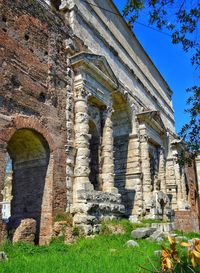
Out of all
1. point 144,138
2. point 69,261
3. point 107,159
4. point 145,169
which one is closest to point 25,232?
point 69,261

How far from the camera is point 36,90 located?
9.77m

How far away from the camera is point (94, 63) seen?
12102 millimetres

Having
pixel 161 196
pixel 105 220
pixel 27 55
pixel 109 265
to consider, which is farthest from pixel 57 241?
pixel 161 196

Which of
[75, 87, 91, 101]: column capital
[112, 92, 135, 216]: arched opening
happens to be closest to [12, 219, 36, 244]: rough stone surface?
[75, 87, 91, 101]: column capital

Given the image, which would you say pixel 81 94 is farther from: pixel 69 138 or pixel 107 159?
pixel 107 159

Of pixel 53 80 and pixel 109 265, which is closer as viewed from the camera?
pixel 109 265

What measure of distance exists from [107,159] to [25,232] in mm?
4823

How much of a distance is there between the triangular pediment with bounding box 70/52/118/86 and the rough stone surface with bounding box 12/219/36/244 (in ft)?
19.4

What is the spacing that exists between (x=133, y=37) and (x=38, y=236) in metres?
14.2

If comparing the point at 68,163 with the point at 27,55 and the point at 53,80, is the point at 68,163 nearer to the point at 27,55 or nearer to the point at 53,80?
the point at 53,80

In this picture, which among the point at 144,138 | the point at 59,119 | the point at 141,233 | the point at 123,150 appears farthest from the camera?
the point at 144,138

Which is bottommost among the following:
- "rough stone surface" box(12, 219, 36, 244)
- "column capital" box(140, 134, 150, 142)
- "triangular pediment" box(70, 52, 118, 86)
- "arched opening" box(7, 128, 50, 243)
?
"rough stone surface" box(12, 219, 36, 244)

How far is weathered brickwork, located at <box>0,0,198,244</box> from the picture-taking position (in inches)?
361

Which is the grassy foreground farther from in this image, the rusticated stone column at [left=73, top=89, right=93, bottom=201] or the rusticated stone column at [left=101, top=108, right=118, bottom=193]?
the rusticated stone column at [left=101, top=108, right=118, bottom=193]
